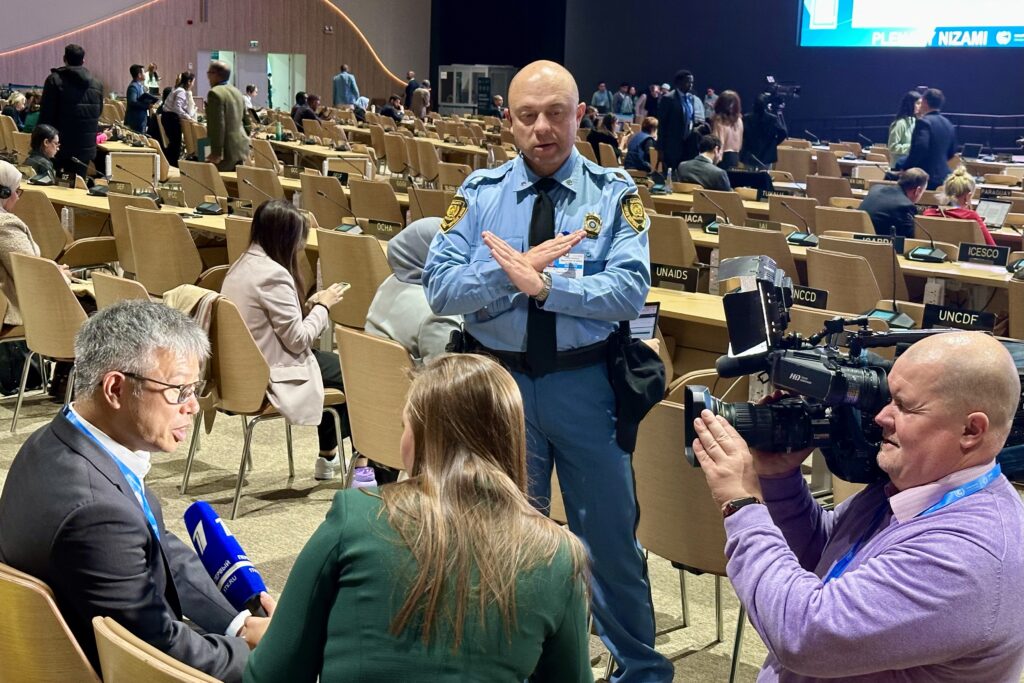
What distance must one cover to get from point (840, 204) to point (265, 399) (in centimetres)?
575

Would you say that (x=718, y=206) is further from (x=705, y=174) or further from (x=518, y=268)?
(x=518, y=268)

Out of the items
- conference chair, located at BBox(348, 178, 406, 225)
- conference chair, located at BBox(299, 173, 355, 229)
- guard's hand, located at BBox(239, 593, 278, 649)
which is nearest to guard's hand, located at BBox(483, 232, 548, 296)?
guard's hand, located at BBox(239, 593, 278, 649)

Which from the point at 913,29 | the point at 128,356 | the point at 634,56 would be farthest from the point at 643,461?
the point at 634,56

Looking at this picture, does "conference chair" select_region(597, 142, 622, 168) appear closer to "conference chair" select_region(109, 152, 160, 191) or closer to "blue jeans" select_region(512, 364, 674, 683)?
"conference chair" select_region(109, 152, 160, 191)

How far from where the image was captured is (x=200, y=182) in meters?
9.19

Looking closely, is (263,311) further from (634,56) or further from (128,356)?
(634,56)

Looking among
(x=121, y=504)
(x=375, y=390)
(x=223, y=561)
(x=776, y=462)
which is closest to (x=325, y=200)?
(x=375, y=390)

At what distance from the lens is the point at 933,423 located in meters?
1.67

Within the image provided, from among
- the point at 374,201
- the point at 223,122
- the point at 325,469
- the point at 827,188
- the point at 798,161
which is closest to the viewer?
the point at 325,469

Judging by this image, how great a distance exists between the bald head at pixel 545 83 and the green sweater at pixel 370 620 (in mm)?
1324

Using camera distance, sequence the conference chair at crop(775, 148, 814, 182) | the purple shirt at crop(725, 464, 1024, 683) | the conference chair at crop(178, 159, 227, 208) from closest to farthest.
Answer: the purple shirt at crop(725, 464, 1024, 683) < the conference chair at crop(178, 159, 227, 208) < the conference chair at crop(775, 148, 814, 182)

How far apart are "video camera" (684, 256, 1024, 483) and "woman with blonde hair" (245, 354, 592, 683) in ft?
1.42

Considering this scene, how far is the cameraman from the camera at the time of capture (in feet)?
5.19

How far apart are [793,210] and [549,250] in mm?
5760
